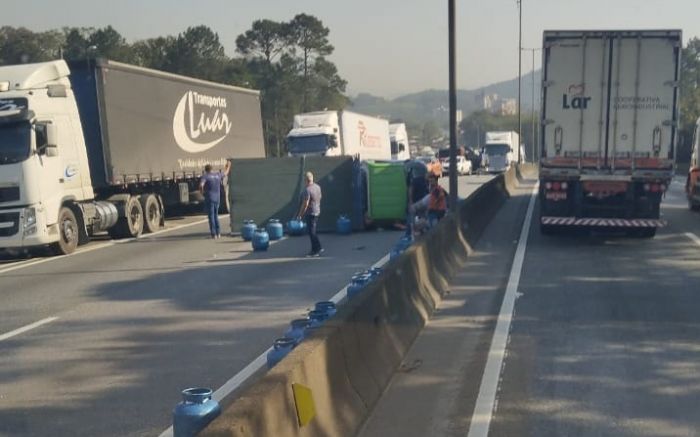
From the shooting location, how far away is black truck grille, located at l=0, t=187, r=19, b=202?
17.9m

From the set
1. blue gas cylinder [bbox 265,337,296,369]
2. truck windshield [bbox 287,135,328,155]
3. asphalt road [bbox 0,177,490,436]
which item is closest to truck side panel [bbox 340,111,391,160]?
truck windshield [bbox 287,135,328,155]

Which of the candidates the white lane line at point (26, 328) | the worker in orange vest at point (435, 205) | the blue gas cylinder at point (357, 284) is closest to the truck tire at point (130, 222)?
the worker in orange vest at point (435, 205)

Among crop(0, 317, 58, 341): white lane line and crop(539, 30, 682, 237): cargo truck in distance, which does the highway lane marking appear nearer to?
crop(0, 317, 58, 341): white lane line

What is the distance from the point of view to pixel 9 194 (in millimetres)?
17875

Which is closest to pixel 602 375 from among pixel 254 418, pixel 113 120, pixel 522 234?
pixel 254 418

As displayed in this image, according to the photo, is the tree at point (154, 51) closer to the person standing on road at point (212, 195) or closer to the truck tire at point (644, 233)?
the person standing on road at point (212, 195)

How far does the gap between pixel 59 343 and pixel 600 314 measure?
6590 millimetres

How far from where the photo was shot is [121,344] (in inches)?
392

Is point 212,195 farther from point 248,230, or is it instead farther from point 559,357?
point 559,357

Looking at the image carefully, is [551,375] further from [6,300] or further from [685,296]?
[6,300]

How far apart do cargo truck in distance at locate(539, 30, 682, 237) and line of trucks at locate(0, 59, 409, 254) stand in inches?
414

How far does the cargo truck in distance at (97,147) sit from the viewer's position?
17.9 metres

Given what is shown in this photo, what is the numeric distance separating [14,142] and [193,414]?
14.6 m

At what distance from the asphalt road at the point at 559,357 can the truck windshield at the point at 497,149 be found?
53.4 meters
